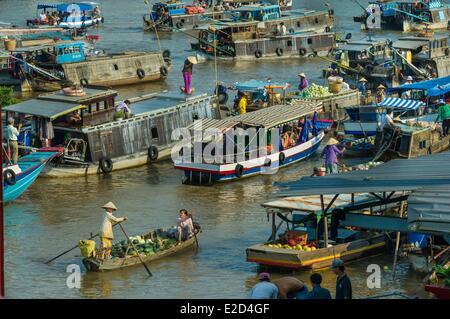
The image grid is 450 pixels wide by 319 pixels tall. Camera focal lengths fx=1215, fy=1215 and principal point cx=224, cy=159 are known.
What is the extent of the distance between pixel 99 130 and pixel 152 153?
2329 millimetres

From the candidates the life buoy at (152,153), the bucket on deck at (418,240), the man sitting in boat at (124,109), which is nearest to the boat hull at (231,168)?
the life buoy at (152,153)

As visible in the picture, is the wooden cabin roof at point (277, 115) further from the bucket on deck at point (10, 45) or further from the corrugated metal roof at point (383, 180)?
the bucket on deck at point (10, 45)

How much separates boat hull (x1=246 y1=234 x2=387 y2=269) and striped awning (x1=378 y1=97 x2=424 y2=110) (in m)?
12.7

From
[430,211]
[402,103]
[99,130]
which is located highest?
[430,211]

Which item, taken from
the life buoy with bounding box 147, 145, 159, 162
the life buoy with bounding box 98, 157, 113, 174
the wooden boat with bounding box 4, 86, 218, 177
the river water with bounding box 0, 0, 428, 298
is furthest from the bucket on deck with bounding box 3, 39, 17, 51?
the life buoy with bounding box 98, 157, 113, 174

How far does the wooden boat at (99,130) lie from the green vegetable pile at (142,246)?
873cm

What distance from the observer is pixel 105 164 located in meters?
37.2

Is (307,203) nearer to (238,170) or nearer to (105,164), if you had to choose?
(238,170)

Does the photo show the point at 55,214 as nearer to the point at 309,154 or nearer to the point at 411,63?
the point at 309,154

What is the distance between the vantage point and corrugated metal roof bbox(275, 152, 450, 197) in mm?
22938

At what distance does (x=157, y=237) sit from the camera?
94.4ft

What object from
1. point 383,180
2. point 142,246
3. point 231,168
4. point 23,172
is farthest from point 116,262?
point 231,168

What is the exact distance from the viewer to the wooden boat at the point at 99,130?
3672cm

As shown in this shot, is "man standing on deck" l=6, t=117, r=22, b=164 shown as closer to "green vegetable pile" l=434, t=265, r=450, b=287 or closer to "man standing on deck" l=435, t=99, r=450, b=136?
"man standing on deck" l=435, t=99, r=450, b=136
